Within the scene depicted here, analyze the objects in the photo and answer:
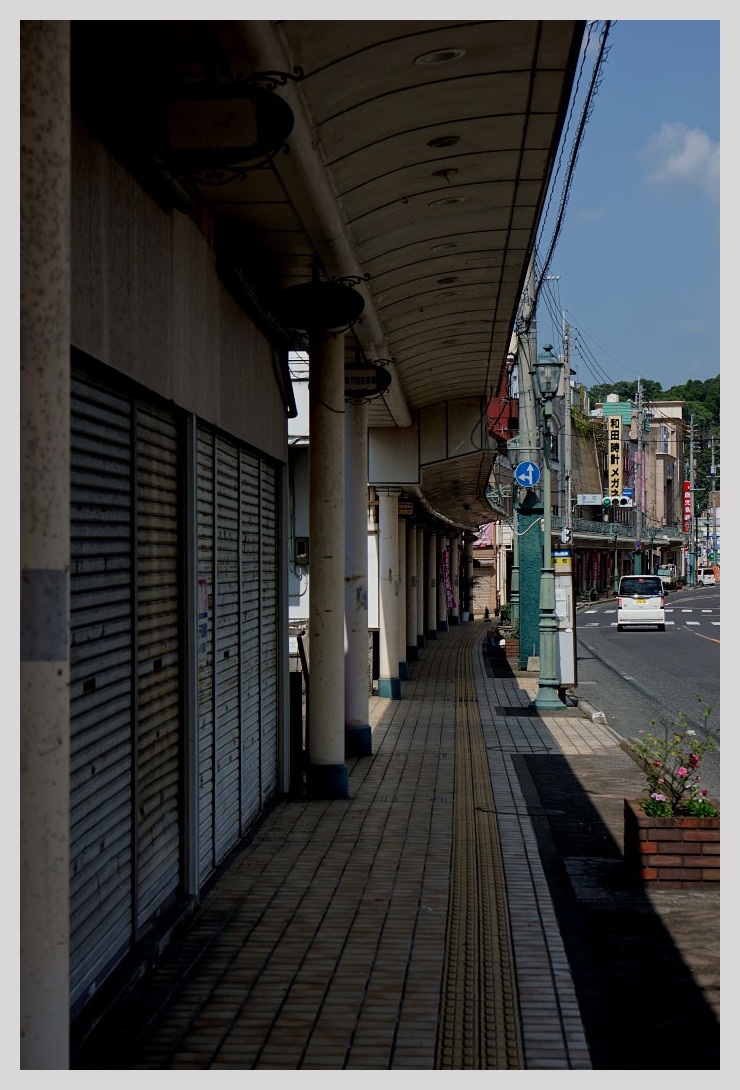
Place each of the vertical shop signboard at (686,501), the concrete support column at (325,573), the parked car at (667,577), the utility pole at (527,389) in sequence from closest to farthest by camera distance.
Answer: the concrete support column at (325,573) → the utility pole at (527,389) → the parked car at (667,577) → the vertical shop signboard at (686,501)

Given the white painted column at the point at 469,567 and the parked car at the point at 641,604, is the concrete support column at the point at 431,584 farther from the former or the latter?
the white painted column at the point at 469,567

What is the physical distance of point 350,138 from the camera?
6852 millimetres

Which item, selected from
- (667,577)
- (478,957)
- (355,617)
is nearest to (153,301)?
(478,957)

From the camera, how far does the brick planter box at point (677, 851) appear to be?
751cm

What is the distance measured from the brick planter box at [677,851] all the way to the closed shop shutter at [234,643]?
8.88 feet

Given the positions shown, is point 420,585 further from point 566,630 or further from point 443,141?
point 443,141

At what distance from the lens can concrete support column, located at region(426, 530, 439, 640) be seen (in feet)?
112

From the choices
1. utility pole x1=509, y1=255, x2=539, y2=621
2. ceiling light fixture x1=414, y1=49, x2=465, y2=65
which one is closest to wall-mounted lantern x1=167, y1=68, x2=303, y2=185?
ceiling light fixture x1=414, y1=49, x2=465, y2=65

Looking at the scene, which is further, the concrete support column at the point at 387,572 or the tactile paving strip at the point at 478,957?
the concrete support column at the point at 387,572

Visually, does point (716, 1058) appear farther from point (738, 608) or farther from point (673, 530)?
point (673, 530)

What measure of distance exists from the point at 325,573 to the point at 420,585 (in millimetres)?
20779

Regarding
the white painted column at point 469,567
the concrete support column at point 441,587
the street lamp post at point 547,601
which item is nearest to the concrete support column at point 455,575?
the white painted column at point 469,567

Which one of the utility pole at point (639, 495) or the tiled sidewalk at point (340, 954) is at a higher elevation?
the utility pole at point (639, 495)

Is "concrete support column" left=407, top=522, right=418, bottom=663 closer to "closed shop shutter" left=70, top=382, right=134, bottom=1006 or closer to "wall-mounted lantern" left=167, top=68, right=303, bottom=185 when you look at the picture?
"closed shop shutter" left=70, top=382, right=134, bottom=1006
